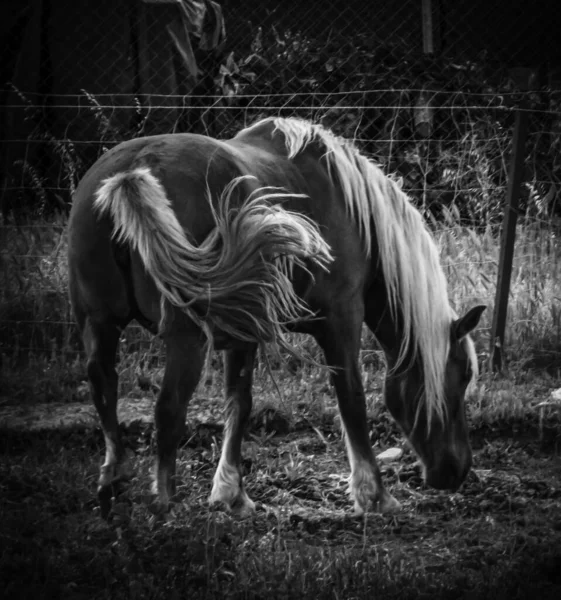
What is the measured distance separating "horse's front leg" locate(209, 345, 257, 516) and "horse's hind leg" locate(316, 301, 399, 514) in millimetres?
351

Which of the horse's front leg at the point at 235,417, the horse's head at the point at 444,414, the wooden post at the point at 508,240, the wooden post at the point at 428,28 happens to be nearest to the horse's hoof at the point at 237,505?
the horse's front leg at the point at 235,417

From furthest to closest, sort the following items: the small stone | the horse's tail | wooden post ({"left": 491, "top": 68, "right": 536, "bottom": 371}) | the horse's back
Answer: wooden post ({"left": 491, "top": 68, "right": 536, "bottom": 371}) < the small stone < the horse's back < the horse's tail

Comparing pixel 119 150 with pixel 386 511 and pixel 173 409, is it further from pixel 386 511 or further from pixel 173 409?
pixel 386 511

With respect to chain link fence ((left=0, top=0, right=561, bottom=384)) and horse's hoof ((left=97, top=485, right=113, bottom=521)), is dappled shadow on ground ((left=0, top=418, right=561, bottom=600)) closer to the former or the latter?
horse's hoof ((left=97, top=485, right=113, bottom=521))

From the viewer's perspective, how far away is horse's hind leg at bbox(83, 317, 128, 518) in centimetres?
355

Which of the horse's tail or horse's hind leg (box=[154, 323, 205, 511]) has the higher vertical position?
the horse's tail

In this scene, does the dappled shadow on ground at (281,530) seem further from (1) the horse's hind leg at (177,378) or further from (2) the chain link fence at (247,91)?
(2) the chain link fence at (247,91)

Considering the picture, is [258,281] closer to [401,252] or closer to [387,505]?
[401,252]

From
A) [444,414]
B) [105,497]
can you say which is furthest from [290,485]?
[105,497]

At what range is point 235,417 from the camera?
4137 millimetres

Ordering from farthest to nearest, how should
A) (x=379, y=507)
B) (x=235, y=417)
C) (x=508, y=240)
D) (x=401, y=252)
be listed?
(x=508, y=240) → (x=235, y=417) → (x=401, y=252) → (x=379, y=507)

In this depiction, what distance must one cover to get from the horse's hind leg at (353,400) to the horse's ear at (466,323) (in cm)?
42

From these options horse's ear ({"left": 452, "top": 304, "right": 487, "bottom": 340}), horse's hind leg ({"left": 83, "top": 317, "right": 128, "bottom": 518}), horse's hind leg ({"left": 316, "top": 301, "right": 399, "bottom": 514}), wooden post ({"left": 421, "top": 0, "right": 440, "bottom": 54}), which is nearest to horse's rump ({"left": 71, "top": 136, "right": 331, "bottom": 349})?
horse's hind leg ({"left": 83, "top": 317, "right": 128, "bottom": 518})

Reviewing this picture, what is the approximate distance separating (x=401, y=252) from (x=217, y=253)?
106 centimetres
